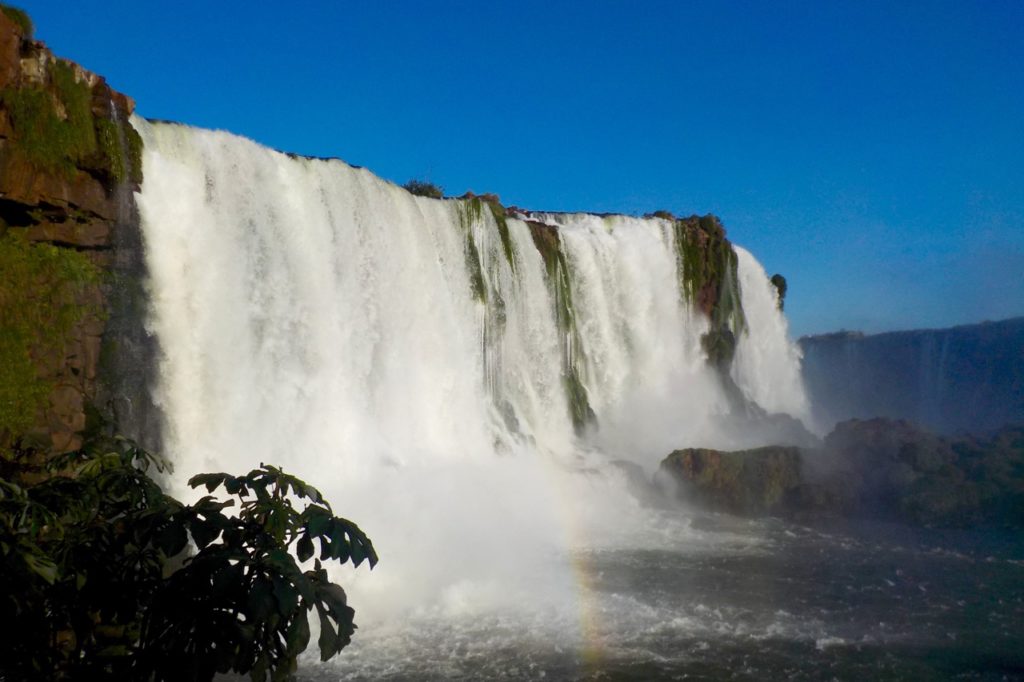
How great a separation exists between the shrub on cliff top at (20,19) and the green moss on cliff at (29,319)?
2532 millimetres

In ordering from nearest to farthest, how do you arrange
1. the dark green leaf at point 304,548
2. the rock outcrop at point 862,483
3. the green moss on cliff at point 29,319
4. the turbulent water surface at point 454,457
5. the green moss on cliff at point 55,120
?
the dark green leaf at point 304,548
the turbulent water surface at point 454,457
the green moss on cliff at point 29,319
the green moss on cliff at point 55,120
the rock outcrop at point 862,483

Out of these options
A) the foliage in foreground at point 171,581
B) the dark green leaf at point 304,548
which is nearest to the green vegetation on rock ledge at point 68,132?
the foliage in foreground at point 171,581

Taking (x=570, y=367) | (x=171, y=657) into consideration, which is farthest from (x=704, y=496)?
(x=171, y=657)

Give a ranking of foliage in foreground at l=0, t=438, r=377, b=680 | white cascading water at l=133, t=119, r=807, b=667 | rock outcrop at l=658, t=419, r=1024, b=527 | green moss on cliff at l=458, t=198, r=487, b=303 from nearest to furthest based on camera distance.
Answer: foliage in foreground at l=0, t=438, r=377, b=680
white cascading water at l=133, t=119, r=807, b=667
rock outcrop at l=658, t=419, r=1024, b=527
green moss on cliff at l=458, t=198, r=487, b=303

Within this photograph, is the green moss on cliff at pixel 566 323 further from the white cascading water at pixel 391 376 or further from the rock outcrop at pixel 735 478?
the rock outcrop at pixel 735 478

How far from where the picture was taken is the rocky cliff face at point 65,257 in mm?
9961

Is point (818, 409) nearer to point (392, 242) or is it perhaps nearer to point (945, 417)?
point (945, 417)

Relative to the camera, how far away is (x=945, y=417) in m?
40.7

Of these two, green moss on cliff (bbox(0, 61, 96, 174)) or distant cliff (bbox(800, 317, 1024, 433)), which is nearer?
green moss on cliff (bbox(0, 61, 96, 174))

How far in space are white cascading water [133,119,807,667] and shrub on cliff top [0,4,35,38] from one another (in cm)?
188

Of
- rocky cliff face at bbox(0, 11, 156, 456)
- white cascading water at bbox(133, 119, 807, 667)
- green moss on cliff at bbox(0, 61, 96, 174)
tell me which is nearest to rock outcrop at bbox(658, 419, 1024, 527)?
white cascading water at bbox(133, 119, 807, 667)

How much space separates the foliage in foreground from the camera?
2.16m

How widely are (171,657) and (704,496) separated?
1708 centimetres

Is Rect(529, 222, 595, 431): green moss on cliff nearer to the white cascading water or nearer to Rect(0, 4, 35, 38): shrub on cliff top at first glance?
the white cascading water
